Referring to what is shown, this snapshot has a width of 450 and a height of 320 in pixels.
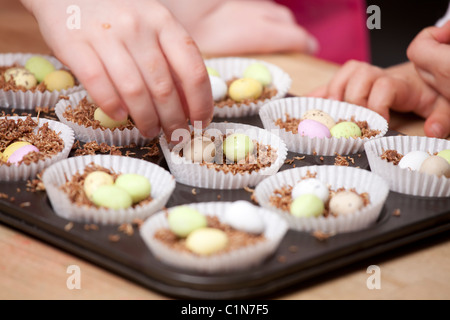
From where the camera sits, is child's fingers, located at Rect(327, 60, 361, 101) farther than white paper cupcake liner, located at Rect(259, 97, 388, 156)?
Yes

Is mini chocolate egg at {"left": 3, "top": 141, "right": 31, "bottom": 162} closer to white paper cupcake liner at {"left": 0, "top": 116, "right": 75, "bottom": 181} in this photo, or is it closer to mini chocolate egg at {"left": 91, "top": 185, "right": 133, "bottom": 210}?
white paper cupcake liner at {"left": 0, "top": 116, "right": 75, "bottom": 181}

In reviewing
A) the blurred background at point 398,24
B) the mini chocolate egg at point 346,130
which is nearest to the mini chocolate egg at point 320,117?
the mini chocolate egg at point 346,130

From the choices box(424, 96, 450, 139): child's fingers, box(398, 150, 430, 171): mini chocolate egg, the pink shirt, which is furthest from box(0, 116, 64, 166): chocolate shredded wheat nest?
the pink shirt

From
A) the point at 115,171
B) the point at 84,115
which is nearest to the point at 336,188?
the point at 115,171

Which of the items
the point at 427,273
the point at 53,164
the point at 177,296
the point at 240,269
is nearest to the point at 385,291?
the point at 427,273

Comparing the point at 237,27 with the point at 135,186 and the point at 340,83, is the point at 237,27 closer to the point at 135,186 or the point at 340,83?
the point at 340,83
